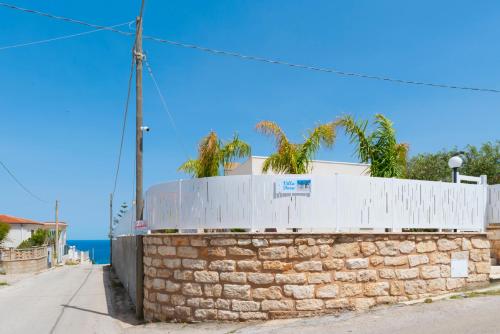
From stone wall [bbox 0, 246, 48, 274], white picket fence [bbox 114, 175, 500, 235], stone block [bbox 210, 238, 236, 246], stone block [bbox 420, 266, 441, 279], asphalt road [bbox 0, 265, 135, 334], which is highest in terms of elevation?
white picket fence [bbox 114, 175, 500, 235]

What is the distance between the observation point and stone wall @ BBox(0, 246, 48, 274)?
34.5m

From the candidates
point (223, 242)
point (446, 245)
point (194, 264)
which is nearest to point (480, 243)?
point (446, 245)

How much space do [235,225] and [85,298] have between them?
378 inches

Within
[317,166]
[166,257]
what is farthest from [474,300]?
[317,166]

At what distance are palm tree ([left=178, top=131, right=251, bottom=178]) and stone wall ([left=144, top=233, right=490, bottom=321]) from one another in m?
6.01

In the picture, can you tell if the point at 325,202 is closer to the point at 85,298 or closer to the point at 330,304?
the point at 330,304

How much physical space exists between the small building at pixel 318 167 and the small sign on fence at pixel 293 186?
9.01 meters

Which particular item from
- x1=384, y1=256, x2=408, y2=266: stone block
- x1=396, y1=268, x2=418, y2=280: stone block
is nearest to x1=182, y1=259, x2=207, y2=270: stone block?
x1=384, y1=256, x2=408, y2=266: stone block

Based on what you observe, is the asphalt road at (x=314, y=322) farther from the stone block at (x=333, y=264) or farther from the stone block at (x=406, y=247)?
the stone block at (x=406, y=247)

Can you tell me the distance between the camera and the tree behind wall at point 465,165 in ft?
89.7

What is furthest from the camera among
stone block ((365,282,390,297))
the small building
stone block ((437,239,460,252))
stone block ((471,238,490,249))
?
the small building

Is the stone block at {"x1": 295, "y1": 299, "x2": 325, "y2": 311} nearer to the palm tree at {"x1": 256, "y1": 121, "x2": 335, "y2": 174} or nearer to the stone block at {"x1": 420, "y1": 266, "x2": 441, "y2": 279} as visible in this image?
the stone block at {"x1": 420, "y1": 266, "x2": 441, "y2": 279}

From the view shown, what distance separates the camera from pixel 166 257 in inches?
397

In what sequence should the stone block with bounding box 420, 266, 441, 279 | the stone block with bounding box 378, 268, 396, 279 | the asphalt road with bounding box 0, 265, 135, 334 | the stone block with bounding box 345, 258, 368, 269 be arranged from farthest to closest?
the asphalt road with bounding box 0, 265, 135, 334
the stone block with bounding box 420, 266, 441, 279
the stone block with bounding box 378, 268, 396, 279
the stone block with bounding box 345, 258, 368, 269
